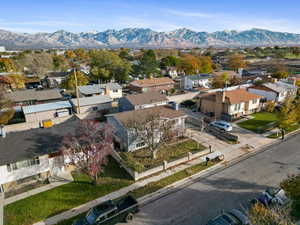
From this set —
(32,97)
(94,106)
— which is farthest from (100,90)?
(32,97)

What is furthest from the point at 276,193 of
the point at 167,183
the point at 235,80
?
the point at 235,80

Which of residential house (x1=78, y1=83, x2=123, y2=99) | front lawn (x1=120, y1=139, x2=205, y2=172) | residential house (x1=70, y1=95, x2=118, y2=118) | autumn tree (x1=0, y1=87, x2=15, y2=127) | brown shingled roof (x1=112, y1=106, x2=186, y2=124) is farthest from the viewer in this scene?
residential house (x1=78, y1=83, x2=123, y2=99)

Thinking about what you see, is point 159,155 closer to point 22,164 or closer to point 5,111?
point 22,164

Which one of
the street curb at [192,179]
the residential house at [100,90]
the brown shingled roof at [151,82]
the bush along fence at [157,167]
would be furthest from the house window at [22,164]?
the brown shingled roof at [151,82]

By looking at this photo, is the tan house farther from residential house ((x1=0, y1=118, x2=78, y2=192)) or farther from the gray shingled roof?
residential house ((x1=0, y1=118, x2=78, y2=192))

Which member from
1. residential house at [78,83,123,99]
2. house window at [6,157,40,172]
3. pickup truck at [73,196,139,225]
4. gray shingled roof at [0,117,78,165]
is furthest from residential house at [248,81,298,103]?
house window at [6,157,40,172]

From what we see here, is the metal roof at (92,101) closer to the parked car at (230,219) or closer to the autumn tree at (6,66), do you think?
the parked car at (230,219)

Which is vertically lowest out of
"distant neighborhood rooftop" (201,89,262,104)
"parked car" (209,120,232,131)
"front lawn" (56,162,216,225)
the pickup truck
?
"front lawn" (56,162,216,225)
